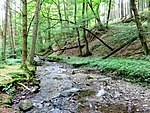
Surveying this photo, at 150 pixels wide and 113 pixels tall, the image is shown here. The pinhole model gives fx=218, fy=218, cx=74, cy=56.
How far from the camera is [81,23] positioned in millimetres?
16609

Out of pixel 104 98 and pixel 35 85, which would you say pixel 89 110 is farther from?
pixel 35 85

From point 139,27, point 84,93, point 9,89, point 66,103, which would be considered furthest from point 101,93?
point 139,27

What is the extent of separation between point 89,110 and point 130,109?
1.09m

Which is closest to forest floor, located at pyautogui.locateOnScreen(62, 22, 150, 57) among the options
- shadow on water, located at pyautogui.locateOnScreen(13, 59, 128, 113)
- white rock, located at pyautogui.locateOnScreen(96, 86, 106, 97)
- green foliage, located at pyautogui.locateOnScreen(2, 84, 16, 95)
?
white rock, located at pyautogui.locateOnScreen(96, 86, 106, 97)

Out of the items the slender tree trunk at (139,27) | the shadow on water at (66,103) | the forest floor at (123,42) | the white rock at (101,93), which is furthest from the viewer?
the forest floor at (123,42)

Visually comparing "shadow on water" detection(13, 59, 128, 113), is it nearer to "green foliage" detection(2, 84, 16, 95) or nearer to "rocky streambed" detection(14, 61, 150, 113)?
"rocky streambed" detection(14, 61, 150, 113)

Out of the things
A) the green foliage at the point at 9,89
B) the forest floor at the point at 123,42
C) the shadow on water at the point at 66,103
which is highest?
the forest floor at the point at 123,42

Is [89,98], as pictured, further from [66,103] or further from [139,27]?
[139,27]

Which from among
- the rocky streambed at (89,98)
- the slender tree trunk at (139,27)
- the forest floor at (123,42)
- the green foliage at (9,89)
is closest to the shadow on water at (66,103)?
the rocky streambed at (89,98)

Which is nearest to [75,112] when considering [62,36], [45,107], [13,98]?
[45,107]

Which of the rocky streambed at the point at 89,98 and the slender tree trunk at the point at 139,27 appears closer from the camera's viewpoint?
the rocky streambed at the point at 89,98

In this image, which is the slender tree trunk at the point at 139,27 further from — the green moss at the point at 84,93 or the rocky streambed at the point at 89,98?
the green moss at the point at 84,93

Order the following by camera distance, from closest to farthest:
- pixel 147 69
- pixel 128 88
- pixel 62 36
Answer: pixel 128 88 → pixel 147 69 → pixel 62 36

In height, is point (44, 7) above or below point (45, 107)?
above
